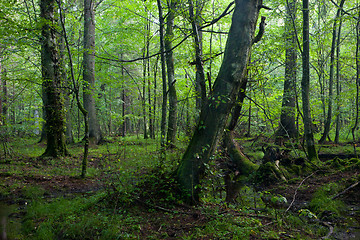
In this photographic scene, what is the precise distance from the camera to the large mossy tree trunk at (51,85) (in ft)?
26.5

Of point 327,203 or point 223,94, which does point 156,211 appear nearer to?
point 223,94

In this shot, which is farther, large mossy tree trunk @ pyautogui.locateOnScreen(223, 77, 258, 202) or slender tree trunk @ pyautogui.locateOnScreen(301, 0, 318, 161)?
slender tree trunk @ pyautogui.locateOnScreen(301, 0, 318, 161)

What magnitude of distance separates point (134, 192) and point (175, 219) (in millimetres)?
1069

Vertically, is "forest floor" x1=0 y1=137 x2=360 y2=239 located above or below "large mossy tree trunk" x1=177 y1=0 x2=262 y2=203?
below

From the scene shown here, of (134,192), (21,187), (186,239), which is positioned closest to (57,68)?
(21,187)

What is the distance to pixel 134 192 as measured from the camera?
4.44m

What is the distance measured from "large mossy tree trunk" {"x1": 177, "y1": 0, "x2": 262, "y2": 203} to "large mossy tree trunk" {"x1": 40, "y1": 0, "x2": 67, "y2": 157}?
615 cm

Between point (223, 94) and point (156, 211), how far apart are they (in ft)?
8.03

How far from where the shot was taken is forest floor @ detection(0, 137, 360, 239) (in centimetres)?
342

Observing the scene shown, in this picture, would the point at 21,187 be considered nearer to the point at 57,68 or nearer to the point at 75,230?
the point at 75,230

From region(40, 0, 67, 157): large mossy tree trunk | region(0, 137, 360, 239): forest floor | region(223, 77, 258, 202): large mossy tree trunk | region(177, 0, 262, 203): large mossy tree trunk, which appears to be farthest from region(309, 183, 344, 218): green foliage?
region(40, 0, 67, 157): large mossy tree trunk

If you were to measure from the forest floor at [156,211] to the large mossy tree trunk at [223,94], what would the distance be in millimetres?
386

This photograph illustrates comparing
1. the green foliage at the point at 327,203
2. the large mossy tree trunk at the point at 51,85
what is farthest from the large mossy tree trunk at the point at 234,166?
the large mossy tree trunk at the point at 51,85

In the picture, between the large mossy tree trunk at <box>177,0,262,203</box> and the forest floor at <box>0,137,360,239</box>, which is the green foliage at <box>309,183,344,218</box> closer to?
the forest floor at <box>0,137,360,239</box>
